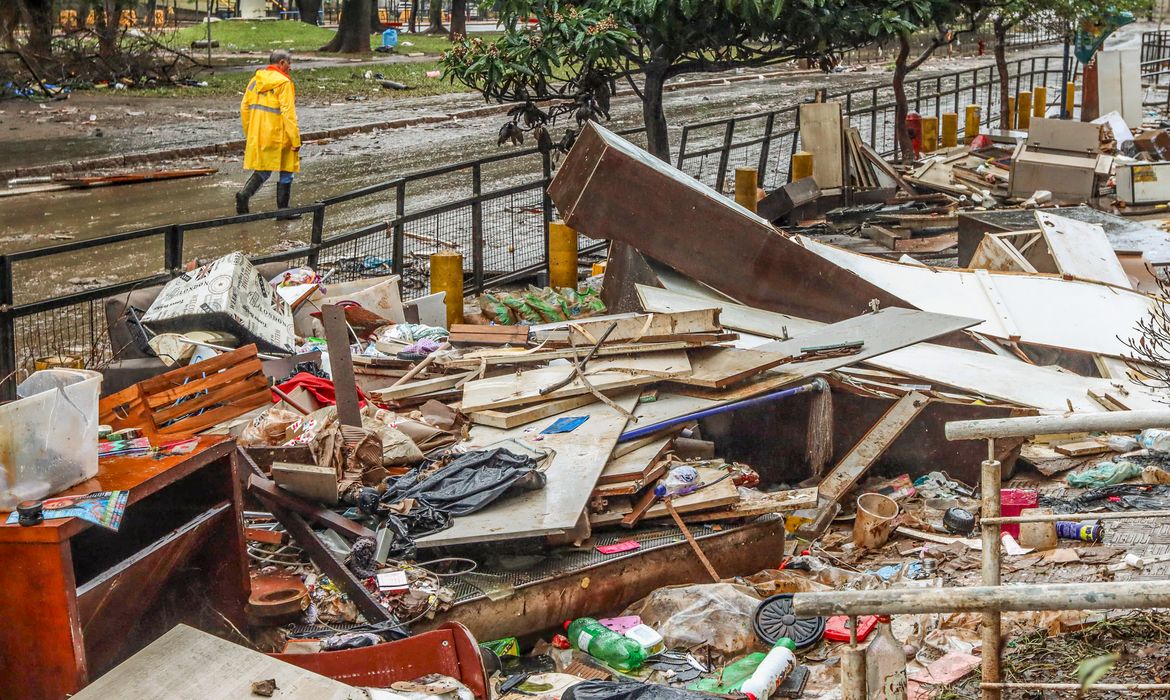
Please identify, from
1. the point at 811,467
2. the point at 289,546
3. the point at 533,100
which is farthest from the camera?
the point at 533,100

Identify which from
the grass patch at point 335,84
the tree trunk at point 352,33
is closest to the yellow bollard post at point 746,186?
the grass patch at point 335,84

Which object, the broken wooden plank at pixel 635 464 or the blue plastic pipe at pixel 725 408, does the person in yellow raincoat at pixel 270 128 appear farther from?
the broken wooden plank at pixel 635 464

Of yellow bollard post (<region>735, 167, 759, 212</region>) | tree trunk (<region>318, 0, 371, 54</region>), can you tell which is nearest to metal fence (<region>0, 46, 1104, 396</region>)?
yellow bollard post (<region>735, 167, 759, 212</region>)

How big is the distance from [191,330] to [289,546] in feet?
8.62

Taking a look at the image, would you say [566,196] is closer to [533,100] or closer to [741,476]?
[533,100]

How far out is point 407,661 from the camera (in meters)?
4.71

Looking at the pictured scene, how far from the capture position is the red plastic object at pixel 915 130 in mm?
19656

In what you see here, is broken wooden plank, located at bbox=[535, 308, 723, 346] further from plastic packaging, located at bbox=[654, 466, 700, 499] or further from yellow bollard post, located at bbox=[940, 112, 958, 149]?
yellow bollard post, located at bbox=[940, 112, 958, 149]

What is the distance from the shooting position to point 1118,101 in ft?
75.5

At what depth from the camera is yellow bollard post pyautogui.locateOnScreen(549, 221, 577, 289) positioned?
11250 millimetres

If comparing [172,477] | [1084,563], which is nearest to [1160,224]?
[1084,563]

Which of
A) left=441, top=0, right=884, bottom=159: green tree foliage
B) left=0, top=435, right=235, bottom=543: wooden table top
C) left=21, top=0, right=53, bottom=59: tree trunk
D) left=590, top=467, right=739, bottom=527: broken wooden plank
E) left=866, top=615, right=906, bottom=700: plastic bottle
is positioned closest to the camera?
left=866, top=615, right=906, bottom=700: plastic bottle

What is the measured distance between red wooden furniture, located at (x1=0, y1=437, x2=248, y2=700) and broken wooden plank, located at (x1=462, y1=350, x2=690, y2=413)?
2.54m

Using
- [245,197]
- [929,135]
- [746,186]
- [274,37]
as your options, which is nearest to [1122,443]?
[746,186]
